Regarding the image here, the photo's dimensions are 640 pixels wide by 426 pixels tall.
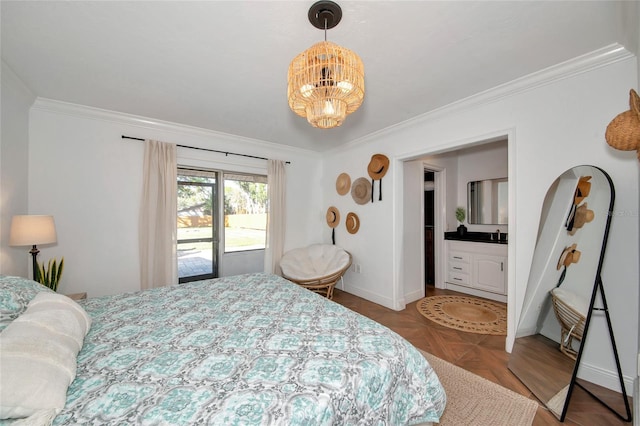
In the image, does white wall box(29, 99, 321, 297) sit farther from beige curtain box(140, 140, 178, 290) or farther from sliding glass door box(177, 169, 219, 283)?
sliding glass door box(177, 169, 219, 283)

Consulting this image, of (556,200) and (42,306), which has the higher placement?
(556,200)

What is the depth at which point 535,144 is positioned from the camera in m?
2.16

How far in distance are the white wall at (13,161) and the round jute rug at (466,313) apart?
4.34m

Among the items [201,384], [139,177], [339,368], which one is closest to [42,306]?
[201,384]

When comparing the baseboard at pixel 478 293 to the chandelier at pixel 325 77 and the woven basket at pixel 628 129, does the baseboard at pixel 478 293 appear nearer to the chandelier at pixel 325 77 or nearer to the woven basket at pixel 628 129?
the woven basket at pixel 628 129

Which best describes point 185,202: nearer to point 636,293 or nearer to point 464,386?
point 464,386

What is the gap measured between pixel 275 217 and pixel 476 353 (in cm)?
310

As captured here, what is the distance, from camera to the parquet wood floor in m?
1.61

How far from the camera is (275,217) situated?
410cm

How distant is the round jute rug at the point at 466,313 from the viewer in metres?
2.85

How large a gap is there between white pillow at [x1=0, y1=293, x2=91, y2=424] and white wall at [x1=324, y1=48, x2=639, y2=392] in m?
3.09

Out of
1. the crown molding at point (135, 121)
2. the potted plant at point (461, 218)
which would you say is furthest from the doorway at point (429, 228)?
the crown molding at point (135, 121)

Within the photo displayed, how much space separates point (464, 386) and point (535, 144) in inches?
82.4

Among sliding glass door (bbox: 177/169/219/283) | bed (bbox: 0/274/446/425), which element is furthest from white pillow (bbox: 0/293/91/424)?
sliding glass door (bbox: 177/169/219/283)
